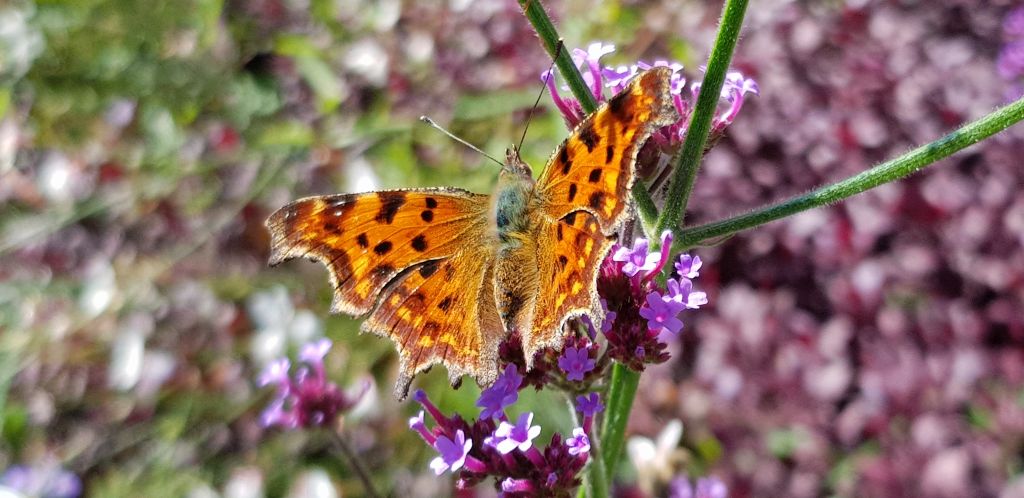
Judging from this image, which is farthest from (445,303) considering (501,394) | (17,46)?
(17,46)

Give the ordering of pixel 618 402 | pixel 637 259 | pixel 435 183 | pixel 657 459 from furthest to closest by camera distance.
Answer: pixel 435 183 → pixel 657 459 → pixel 618 402 → pixel 637 259

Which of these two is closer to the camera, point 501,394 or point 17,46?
point 501,394

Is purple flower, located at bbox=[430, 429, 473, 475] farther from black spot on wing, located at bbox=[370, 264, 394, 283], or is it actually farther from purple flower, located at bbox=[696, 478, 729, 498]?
purple flower, located at bbox=[696, 478, 729, 498]

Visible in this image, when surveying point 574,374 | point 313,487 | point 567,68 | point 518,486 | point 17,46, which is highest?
point 17,46

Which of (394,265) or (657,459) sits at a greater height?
(394,265)

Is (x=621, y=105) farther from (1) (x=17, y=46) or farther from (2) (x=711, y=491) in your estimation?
(1) (x=17, y=46)

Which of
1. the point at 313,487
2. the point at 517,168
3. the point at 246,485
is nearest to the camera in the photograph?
the point at 517,168

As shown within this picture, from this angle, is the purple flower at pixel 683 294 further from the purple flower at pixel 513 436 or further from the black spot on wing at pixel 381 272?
the black spot on wing at pixel 381 272

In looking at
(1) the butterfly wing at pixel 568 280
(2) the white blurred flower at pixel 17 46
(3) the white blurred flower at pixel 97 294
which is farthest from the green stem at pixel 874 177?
(2) the white blurred flower at pixel 17 46

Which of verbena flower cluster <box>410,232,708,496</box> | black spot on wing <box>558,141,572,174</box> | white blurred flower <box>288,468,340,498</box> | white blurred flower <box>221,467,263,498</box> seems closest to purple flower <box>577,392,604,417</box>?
verbena flower cluster <box>410,232,708,496</box>
